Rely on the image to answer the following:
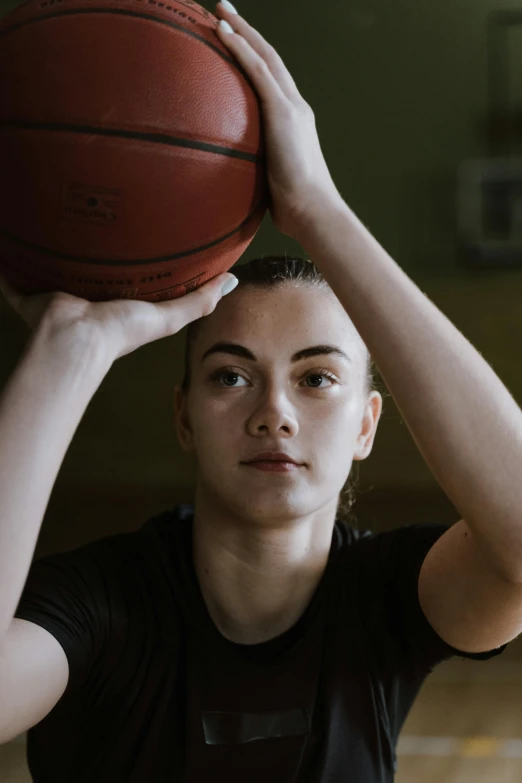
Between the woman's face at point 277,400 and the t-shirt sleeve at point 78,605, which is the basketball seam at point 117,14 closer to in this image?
the woman's face at point 277,400

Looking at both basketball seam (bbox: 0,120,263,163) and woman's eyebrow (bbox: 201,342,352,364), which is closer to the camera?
basketball seam (bbox: 0,120,263,163)

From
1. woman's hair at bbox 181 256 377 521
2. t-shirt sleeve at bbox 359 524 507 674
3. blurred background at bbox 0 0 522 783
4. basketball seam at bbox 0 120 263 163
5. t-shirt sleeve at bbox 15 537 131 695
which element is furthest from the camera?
blurred background at bbox 0 0 522 783

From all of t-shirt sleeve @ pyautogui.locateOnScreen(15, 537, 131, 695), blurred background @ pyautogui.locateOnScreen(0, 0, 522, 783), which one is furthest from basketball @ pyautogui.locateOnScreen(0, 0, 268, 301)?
blurred background @ pyautogui.locateOnScreen(0, 0, 522, 783)

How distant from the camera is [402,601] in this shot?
4.28 feet

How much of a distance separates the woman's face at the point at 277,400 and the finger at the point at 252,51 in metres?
0.33

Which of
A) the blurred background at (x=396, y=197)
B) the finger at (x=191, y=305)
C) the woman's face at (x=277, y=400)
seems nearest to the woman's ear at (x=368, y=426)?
the woman's face at (x=277, y=400)

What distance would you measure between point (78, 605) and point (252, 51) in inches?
28.3

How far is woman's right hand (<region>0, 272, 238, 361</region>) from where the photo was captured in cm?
103

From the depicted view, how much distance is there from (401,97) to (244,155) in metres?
3.51

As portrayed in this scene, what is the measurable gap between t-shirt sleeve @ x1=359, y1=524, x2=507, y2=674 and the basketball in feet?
1.73

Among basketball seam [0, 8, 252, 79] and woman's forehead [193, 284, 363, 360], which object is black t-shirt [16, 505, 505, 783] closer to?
woman's forehead [193, 284, 363, 360]

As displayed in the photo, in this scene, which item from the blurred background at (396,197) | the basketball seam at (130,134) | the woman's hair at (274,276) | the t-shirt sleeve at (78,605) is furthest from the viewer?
the blurred background at (396,197)

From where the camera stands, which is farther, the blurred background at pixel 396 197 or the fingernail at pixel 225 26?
the blurred background at pixel 396 197

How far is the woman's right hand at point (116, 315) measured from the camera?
103 cm
